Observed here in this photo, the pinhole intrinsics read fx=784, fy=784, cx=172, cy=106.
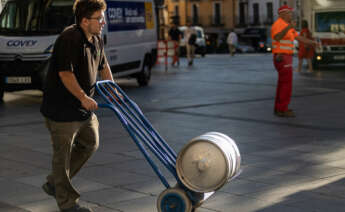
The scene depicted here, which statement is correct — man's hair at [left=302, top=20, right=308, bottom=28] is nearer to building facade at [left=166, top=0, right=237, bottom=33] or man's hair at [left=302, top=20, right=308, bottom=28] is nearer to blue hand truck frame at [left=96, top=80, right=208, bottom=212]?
blue hand truck frame at [left=96, top=80, right=208, bottom=212]

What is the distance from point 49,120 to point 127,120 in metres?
0.60

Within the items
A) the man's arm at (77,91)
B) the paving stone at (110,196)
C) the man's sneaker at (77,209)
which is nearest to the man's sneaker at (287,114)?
the paving stone at (110,196)

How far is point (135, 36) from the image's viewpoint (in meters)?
18.9

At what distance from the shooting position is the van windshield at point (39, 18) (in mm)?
15945

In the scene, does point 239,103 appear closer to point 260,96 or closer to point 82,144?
point 260,96

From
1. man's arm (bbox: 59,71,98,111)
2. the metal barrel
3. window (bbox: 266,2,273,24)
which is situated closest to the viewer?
the metal barrel

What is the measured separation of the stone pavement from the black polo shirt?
904 millimetres

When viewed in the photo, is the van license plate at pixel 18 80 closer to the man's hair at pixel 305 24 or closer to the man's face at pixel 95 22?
the man's face at pixel 95 22

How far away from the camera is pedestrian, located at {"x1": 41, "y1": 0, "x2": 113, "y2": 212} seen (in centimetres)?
570

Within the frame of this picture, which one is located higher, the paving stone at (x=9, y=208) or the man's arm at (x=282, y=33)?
the man's arm at (x=282, y=33)

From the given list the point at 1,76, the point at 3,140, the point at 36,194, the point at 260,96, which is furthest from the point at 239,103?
the point at 36,194

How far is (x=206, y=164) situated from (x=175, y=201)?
356 mm

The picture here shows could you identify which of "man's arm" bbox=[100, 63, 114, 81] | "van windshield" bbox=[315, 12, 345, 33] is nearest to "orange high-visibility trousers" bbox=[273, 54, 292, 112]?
"man's arm" bbox=[100, 63, 114, 81]

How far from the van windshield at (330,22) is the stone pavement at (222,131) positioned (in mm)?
8080
